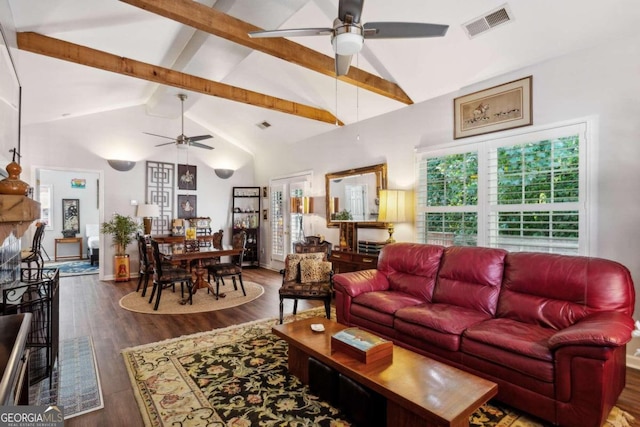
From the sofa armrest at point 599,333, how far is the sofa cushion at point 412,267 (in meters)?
1.39

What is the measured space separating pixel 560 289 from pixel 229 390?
110 inches

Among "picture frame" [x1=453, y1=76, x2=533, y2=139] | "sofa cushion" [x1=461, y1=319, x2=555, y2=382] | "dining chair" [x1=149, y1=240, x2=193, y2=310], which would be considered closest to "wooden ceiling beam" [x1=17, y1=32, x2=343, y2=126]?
"dining chair" [x1=149, y1=240, x2=193, y2=310]

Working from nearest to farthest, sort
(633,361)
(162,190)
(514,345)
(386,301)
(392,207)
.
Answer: (514,345) → (633,361) → (386,301) → (392,207) → (162,190)

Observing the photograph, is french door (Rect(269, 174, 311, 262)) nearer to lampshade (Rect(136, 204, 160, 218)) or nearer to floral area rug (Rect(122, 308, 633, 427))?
lampshade (Rect(136, 204, 160, 218))

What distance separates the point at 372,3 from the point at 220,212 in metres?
6.33

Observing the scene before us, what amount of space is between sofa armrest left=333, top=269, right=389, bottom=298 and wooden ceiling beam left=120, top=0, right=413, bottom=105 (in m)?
2.44

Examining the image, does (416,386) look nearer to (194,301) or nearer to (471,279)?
(471,279)

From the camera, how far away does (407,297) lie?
11.0 feet

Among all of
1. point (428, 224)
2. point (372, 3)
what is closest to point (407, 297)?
point (428, 224)

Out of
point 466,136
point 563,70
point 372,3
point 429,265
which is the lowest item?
point 429,265

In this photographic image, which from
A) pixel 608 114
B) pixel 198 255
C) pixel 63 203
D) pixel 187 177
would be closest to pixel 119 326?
pixel 198 255

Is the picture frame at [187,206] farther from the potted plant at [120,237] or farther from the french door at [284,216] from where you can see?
the french door at [284,216]

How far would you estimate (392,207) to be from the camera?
14.5ft

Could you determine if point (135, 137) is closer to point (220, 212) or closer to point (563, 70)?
point (220, 212)
